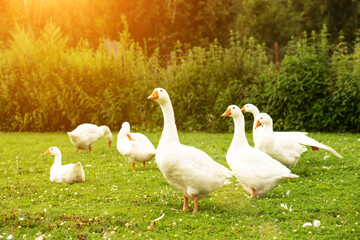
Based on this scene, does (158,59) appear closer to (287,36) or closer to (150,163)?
(150,163)

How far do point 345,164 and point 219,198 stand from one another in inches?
120

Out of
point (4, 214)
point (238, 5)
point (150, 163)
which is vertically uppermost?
point (238, 5)

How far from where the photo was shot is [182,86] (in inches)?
577

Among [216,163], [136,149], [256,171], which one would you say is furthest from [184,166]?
[136,149]

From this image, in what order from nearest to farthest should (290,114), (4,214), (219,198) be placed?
(4,214)
(219,198)
(290,114)

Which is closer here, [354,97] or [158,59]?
[354,97]

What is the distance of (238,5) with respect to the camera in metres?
30.9

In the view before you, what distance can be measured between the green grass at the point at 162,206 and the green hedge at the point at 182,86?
15.0 feet

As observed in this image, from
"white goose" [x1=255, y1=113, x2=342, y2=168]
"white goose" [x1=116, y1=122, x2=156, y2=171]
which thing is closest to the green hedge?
"white goose" [x1=255, y1=113, x2=342, y2=168]

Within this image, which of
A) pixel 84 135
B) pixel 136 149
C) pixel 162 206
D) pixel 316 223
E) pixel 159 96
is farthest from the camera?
pixel 84 135

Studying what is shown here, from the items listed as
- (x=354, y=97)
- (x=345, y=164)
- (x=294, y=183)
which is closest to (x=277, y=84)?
(x=354, y=97)

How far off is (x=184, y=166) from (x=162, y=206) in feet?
2.54

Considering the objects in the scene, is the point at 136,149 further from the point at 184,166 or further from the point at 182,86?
the point at 182,86

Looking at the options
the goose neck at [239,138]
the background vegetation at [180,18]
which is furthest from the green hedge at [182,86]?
the background vegetation at [180,18]
